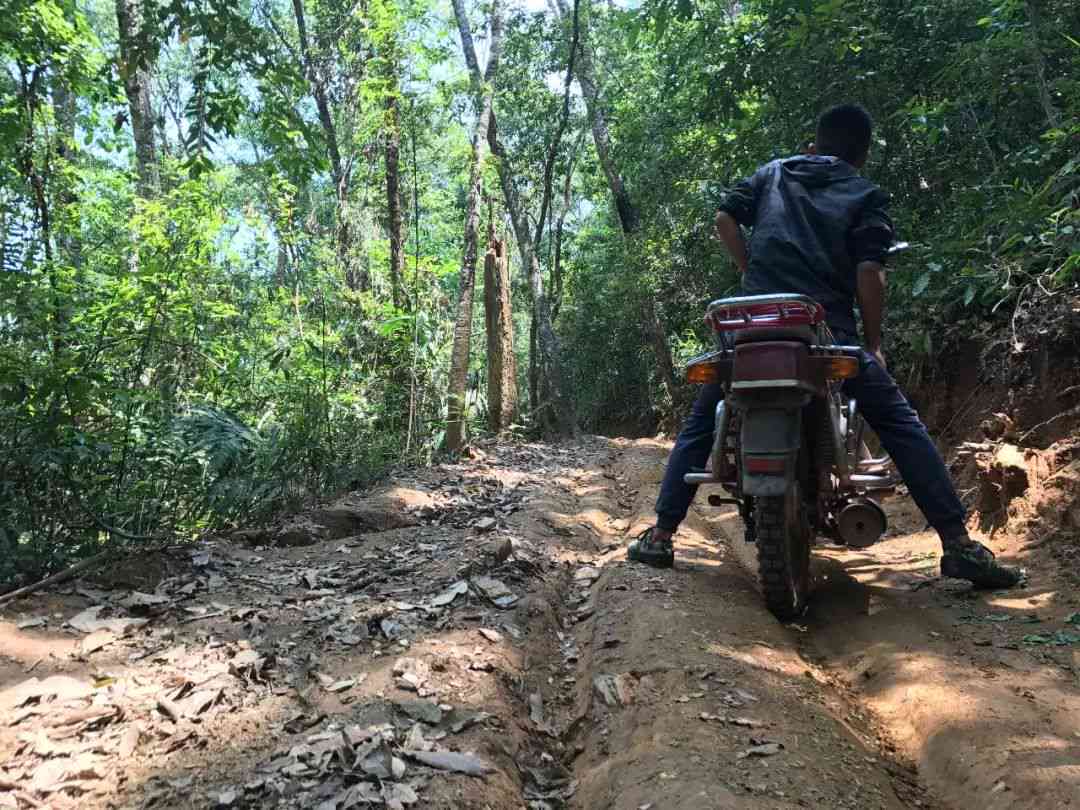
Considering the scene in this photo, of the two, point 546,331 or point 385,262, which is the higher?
point 385,262

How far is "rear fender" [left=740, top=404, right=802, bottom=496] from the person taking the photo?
10.8 feet

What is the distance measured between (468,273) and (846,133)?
8060 mm

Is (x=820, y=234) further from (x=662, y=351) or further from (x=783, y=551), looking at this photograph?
(x=662, y=351)

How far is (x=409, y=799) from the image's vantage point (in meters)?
1.97

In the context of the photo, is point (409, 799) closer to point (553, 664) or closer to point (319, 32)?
point (553, 664)

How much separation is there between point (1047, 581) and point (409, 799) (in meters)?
3.35

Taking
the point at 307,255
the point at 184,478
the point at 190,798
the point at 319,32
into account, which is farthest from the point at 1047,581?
the point at 319,32

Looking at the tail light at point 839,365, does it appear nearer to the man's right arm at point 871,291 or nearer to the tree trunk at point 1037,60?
the man's right arm at point 871,291

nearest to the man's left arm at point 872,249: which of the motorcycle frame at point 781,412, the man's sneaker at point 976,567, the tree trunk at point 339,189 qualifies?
the motorcycle frame at point 781,412

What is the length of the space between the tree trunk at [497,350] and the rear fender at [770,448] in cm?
1136

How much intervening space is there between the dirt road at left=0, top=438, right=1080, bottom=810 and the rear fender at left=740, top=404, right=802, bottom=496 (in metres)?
0.67

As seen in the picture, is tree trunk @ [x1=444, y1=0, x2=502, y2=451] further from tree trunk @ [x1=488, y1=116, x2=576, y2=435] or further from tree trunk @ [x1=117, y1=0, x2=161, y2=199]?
tree trunk @ [x1=117, y1=0, x2=161, y2=199]

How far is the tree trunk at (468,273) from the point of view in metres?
10.5

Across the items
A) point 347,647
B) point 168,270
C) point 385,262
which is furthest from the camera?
point 385,262
